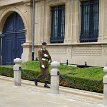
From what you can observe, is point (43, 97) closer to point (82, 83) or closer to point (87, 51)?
point (82, 83)

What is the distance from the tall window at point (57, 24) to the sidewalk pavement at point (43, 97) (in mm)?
7016

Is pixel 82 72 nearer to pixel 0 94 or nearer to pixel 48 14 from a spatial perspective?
pixel 0 94

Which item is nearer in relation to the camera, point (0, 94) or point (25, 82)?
point (0, 94)

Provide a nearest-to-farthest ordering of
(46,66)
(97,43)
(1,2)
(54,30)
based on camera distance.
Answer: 1. (46,66)
2. (97,43)
3. (54,30)
4. (1,2)

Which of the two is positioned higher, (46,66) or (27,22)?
(27,22)

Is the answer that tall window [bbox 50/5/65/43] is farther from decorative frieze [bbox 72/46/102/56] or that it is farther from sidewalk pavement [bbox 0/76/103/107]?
sidewalk pavement [bbox 0/76/103/107]

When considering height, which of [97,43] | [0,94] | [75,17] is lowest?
→ [0,94]

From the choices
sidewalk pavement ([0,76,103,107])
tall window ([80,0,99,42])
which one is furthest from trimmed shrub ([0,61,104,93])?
tall window ([80,0,99,42])

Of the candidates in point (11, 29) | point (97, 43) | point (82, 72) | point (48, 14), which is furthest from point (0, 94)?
point (11, 29)

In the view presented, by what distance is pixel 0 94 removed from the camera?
48.1ft

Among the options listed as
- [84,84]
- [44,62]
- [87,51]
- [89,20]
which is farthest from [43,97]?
[89,20]

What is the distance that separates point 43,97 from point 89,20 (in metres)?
8.55

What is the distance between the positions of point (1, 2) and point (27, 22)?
361 cm

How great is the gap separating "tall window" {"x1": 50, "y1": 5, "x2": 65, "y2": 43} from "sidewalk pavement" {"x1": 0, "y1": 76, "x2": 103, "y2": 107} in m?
7.02
